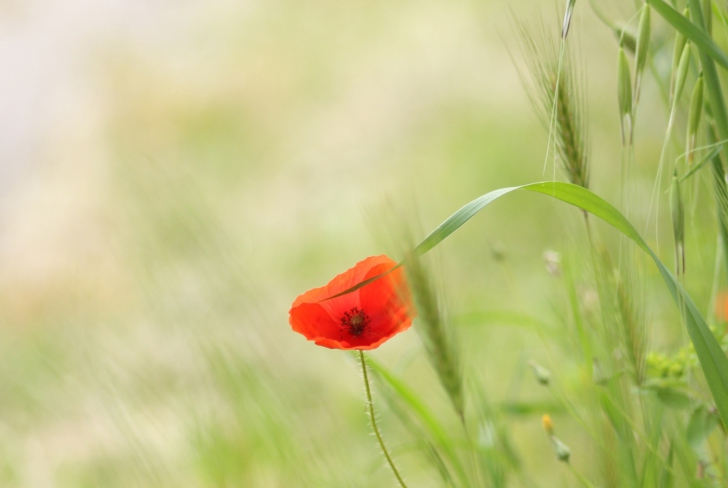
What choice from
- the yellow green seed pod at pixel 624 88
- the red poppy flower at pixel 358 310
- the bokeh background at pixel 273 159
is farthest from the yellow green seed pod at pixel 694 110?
the bokeh background at pixel 273 159

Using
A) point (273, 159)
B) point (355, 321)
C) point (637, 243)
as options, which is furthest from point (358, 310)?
point (273, 159)

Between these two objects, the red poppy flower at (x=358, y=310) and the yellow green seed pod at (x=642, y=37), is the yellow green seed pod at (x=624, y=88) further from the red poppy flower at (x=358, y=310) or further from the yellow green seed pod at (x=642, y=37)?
the red poppy flower at (x=358, y=310)

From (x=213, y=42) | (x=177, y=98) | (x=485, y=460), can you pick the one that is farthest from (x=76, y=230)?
(x=485, y=460)

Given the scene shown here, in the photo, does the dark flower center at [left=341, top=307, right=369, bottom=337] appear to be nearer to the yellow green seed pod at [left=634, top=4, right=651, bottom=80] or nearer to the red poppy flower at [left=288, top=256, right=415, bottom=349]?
the red poppy flower at [left=288, top=256, right=415, bottom=349]

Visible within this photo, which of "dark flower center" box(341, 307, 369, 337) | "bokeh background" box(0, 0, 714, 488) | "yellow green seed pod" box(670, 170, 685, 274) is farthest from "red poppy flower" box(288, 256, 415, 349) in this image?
"bokeh background" box(0, 0, 714, 488)

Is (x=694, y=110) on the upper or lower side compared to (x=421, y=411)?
upper

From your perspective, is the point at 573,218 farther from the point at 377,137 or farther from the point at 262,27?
the point at 262,27

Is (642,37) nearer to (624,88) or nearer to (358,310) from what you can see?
(624,88)
